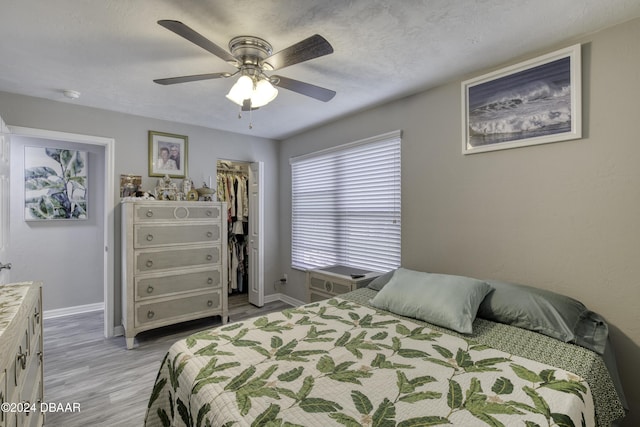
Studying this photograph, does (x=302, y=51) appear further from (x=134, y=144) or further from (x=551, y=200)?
(x=134, y=144)

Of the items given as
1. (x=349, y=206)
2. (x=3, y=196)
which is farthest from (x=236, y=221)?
(x=3, y=196)

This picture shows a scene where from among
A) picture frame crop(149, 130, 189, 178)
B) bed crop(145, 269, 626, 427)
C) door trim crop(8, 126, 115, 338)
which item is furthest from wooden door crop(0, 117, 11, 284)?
bed crop(145, 269, 626, 427)

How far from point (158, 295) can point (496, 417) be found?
3084 mm

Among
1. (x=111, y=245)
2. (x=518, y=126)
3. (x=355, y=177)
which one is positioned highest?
(x=518, y=126)

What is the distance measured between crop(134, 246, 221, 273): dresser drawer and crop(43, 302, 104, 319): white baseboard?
1853 mm

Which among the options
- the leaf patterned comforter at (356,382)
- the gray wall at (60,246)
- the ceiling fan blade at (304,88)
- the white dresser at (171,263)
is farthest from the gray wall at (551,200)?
the gray wall at (60,246)

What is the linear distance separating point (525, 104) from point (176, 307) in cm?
358

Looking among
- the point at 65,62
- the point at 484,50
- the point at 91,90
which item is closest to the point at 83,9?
the point at 65,62

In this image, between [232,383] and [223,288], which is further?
[223,288]

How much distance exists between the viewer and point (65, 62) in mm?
2168

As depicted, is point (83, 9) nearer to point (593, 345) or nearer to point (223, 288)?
point (223, 288)

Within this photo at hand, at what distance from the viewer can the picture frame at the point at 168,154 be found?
350 cm

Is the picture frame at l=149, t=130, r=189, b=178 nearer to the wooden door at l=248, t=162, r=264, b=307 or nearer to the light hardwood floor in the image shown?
the wooden door at l=248, t=162, r=264, b=307

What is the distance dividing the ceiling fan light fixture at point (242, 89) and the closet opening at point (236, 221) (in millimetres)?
2577
